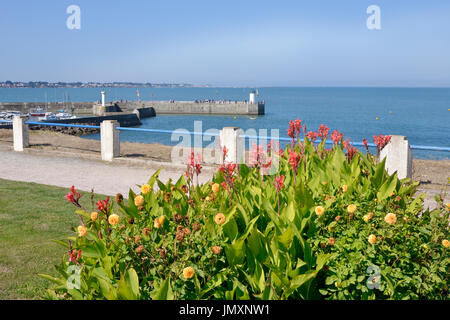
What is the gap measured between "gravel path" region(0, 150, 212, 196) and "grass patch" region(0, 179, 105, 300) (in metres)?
0.92

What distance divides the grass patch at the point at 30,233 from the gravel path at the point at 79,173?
92 cm

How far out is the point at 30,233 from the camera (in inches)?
248

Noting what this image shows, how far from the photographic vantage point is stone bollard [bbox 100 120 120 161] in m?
13.5

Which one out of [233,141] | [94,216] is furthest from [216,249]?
[233,141]

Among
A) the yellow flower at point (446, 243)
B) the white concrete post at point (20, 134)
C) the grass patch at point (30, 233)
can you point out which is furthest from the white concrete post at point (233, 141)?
the yellow flower at point (446, 243)

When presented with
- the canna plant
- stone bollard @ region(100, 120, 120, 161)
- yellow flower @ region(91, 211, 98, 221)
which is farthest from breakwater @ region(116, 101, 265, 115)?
the canna plant

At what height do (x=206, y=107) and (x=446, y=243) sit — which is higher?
(x=206, y=107)

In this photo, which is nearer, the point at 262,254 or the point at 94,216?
the point at 262,254

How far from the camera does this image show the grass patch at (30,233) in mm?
4683

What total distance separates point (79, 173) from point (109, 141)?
2.05 meters

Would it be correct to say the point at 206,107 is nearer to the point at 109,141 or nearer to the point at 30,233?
the point at 109,141

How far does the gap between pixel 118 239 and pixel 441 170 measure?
1550 cm

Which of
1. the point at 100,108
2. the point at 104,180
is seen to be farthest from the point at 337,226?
the point at 100,108
